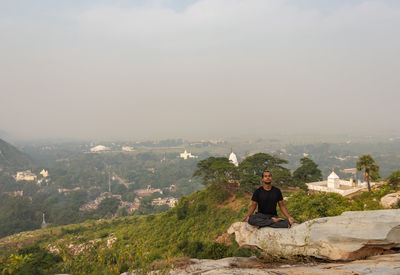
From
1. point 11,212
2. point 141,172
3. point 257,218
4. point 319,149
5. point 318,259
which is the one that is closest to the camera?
point 318,259

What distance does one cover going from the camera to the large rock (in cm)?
385

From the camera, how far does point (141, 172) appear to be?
11488 centimetres

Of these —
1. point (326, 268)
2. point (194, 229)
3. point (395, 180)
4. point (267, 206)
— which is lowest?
point (194, 229)

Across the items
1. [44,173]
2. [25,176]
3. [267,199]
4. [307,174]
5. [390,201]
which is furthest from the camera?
[44,173]

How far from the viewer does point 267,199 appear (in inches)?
184

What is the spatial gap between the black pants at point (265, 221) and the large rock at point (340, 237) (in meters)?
0.12

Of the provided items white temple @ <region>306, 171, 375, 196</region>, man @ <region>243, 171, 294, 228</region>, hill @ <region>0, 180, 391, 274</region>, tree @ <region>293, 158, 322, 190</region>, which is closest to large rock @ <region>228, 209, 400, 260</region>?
man @ <region>243, 171, 294, 228</region>

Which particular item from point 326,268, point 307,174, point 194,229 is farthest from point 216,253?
point 307,174

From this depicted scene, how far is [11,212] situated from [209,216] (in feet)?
194

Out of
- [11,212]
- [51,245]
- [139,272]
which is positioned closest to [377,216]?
[139,272]

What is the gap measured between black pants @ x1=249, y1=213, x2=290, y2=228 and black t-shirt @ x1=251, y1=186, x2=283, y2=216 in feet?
0.40

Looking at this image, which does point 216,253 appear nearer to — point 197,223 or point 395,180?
point 197,223

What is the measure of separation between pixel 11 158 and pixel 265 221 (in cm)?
15334

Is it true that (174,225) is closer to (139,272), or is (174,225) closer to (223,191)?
(223,191)
